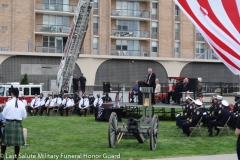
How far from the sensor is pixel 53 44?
5016 cm

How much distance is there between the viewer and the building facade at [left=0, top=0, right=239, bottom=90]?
1869 inches

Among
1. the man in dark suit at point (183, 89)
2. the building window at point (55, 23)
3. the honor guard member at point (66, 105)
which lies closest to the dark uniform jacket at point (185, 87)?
the man in dark suit at point (183, 89)

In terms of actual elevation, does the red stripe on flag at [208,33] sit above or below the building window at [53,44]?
below

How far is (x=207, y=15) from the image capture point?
1138 cm

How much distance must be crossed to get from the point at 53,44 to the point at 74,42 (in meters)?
16.8

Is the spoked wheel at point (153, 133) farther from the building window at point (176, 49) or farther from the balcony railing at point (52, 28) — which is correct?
the building window at point (176, 49)

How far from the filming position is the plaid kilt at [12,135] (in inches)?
445

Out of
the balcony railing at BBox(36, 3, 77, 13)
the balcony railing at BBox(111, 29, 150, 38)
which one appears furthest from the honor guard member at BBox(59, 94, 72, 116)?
the balcony railing at BBox(111, 29, 150, 38)

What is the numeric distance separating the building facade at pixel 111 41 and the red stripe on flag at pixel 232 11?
37185 millimetres

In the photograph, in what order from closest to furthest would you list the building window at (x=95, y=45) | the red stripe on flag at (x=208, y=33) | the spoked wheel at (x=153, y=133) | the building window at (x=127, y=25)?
the red stripe on flag at (x=208, y=33) < the spoked wheel at (x=153, y=133) < the building window at (x=95, y=45) < the building window at (x=127, y=25)

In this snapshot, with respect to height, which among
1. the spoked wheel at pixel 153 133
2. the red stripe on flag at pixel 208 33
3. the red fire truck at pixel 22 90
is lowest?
the spoked wheel at pixel 153 133

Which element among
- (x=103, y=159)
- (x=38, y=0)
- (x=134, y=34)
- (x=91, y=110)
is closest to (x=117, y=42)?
(x=134, y=34)

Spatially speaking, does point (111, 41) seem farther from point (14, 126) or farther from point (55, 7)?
point (14, 126)

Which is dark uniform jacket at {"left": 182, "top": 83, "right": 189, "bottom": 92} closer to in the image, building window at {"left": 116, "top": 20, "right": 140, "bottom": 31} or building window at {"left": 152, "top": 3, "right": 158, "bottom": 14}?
building window at {"left": 116, "top": 20, "right": 140, "bottom": 31}
